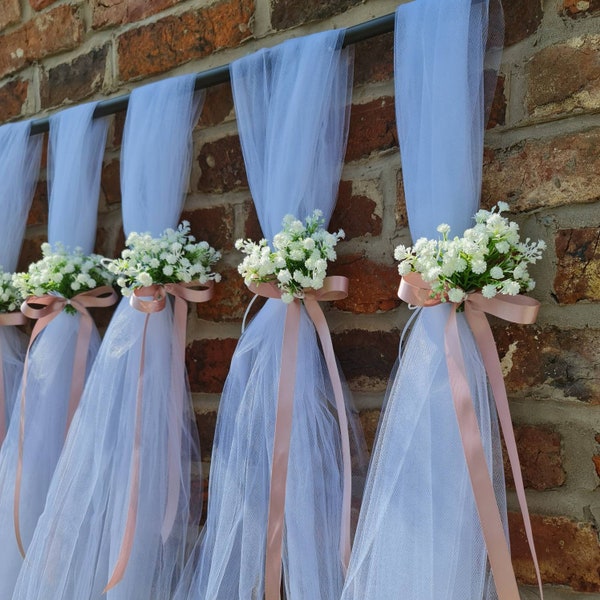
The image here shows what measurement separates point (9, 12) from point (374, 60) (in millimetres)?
907

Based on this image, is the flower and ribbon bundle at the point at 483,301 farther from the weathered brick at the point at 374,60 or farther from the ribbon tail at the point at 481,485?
the weathered brick at the point at 374,60

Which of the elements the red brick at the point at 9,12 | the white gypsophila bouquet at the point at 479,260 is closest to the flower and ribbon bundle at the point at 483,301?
the white gypsophila bouquet at the point at 479,260

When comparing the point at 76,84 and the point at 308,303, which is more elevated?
the point at 76,84

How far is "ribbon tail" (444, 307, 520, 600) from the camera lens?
749 millimetres

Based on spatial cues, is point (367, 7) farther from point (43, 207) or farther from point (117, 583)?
point (117, 583)

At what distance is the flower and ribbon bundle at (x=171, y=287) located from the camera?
41.3 inches

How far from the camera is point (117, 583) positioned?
0.99 metres

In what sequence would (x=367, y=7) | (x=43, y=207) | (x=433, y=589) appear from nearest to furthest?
(x=433, y=589) < (x=367, y=7) < (x=43, y=207)

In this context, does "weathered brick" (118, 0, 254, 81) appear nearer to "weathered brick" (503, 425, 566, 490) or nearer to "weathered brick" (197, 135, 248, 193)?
"weathered brick" (197, 135, 248, 193)

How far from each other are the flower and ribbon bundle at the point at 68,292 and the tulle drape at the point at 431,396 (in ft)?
1.88

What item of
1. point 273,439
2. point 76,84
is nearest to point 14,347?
point 76,84

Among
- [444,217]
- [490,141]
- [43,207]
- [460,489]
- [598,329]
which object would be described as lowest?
[460,489]

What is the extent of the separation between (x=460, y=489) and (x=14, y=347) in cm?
93

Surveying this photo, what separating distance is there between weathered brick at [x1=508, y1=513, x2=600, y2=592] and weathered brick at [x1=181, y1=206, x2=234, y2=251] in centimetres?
60
